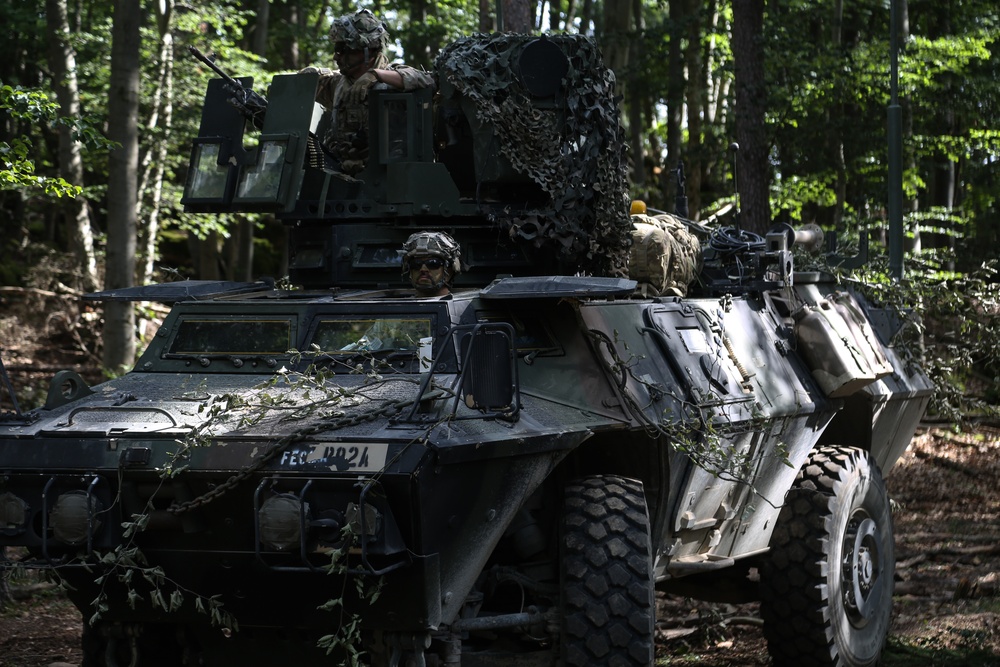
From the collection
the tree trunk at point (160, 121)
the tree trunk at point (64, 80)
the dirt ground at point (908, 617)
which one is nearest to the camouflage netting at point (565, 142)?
the dirt ground at point (908, 617)

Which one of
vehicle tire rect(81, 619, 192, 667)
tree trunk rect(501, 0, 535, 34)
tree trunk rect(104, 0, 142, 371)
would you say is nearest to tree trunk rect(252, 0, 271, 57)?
tree trunk rect(104, 0, 142, 371)

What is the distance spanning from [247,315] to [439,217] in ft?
4.98

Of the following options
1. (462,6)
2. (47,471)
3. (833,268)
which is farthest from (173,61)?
(47,471)

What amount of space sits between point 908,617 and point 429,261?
4582 mm

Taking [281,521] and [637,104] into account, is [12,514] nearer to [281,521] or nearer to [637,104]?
[281,521]

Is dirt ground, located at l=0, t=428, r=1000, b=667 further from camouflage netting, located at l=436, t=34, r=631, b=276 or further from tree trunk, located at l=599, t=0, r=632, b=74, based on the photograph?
tree trunk, located at l=599, t=0, r=632, b=74

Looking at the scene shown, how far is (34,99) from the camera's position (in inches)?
344

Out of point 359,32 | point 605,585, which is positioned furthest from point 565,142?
point 605,585

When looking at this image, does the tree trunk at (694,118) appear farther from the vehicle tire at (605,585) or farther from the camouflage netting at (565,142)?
the vehicle tire at (605,585)

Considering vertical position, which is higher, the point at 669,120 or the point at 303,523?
the point at 669,120

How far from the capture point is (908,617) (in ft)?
31.4

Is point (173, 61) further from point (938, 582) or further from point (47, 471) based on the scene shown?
point (47, 471)

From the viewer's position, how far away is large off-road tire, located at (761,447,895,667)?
8086mm

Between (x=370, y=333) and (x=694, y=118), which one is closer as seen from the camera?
(x=370, y=333)
